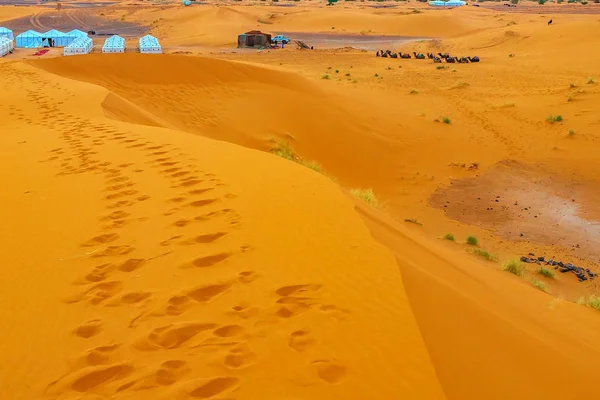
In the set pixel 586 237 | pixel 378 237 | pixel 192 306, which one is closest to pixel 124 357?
pixel 192 306

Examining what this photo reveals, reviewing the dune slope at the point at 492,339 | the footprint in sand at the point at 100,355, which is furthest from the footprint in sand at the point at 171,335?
the dune slope at the point at 492,339

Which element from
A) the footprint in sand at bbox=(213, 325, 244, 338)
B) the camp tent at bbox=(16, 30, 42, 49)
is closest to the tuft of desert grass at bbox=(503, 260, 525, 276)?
the footprint in sand at bbox=(213, 325, 244, 338)

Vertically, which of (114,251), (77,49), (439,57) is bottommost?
(114,251)

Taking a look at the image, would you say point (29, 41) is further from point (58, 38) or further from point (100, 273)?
point (100, 273)

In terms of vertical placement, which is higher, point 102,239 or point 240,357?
point 102,239

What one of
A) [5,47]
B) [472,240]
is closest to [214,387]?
[472,240]

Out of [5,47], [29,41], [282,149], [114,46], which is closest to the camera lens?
[282,149]

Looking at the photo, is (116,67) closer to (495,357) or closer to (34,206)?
(34,206)
